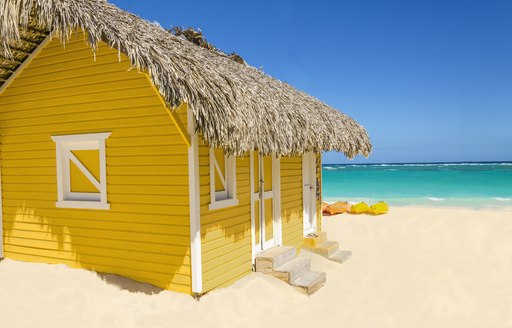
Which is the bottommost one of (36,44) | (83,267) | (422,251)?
(422,251)

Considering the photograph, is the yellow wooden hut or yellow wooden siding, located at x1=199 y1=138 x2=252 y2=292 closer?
the yellow wooden hut

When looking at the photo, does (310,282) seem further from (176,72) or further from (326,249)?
(176,72)

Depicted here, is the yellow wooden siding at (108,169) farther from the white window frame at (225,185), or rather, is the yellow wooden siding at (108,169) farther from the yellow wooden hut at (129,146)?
the white window frame at (225,185)

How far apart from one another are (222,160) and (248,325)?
2352 mm

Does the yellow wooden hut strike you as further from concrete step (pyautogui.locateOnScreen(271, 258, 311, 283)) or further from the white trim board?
concrete step (pyautogui.locateOnScreen(271, 258, 311, 283))

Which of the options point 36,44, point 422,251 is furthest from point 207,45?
point 422,251

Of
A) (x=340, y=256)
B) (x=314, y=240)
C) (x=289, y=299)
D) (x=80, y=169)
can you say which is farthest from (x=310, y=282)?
(x=80, y=169)

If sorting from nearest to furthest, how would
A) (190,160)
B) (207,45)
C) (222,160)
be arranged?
(190,160), (222,160), (207,45)

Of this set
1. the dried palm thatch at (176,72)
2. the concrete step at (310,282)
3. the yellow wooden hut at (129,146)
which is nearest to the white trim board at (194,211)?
the yellow wooden hut at (129,146)

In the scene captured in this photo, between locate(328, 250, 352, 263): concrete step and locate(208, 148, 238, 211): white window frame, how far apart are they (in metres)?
3.10

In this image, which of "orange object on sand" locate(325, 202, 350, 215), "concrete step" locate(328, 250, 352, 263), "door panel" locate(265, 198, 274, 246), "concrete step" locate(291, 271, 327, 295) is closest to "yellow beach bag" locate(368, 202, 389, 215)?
"orange object on sand" locate(325, 202, 350, 215)

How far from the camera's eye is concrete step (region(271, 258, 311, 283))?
6.26 metres

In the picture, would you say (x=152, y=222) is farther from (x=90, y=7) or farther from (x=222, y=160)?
(x=90, y=7)

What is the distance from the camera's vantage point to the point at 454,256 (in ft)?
29.3
